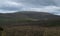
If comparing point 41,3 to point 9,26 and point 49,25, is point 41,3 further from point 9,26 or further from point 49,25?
point 9,26

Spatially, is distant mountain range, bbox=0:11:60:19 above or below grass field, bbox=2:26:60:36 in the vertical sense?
above

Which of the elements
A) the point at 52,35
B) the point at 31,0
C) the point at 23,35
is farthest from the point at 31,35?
the point at 31,0

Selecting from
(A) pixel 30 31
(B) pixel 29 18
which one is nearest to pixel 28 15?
(B) pixel 29 18

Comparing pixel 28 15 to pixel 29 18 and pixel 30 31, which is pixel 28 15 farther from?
pixel 30 31

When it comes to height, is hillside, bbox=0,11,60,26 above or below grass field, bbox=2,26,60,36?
above

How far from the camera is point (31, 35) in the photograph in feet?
2.50

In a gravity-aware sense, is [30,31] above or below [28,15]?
below

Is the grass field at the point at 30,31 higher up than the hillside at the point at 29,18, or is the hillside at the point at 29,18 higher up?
the hillside at the point at 29,18

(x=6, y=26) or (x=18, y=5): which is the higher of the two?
(x=18, y=5)

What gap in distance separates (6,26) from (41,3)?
311 mm

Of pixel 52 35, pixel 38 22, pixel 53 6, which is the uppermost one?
pixel 53 6

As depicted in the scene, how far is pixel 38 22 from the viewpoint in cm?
74

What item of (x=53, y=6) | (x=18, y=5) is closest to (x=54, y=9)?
(x=53, y=6)

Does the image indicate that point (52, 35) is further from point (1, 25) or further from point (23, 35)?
point (1, 25)
